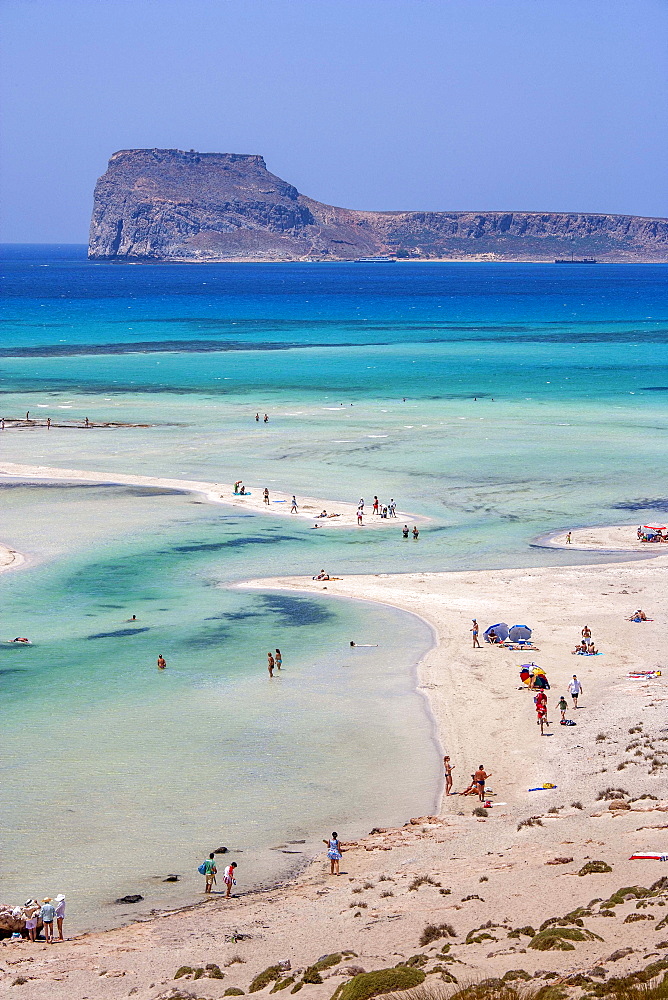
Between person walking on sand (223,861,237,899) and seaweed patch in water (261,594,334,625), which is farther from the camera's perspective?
seaweed patch in water (261,594,334,625)

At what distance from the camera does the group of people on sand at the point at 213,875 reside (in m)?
22.5

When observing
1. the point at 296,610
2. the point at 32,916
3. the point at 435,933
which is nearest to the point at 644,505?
the point at 296,610

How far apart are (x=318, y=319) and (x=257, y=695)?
141m

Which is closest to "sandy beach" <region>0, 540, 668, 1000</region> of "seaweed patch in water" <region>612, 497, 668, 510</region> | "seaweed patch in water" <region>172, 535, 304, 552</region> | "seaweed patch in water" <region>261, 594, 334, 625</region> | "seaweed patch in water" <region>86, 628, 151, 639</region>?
"seaweed patch in water" <region>261, 594, 334, 625</region>

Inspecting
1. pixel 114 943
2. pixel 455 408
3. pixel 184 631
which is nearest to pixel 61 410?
pixel 455 408

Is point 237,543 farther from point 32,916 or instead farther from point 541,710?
point 32,916

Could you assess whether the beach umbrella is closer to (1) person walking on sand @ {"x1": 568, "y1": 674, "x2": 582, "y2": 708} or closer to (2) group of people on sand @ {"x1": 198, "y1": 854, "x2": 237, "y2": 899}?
(1) person walking on sand @ {"x1": 568, "y1": 674, "x2": 582, "y2": 708}

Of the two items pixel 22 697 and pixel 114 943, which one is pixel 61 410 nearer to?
pixel 22 697

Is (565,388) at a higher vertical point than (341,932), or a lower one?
higher

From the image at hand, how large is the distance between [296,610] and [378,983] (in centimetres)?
2449

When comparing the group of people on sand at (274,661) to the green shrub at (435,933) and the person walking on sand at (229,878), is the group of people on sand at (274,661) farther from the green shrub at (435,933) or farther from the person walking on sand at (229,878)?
the green shrub at (435,933)

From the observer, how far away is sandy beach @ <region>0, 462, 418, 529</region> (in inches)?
2114

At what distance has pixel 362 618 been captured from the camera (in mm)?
39812

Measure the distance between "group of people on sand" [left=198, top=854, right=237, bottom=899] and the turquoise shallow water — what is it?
0.36 meters
